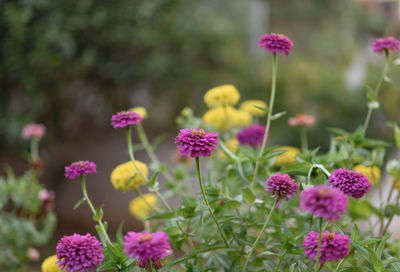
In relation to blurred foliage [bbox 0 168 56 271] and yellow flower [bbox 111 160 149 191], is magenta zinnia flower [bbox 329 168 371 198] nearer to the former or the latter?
yellow flower [bbox 111 160 149 191]

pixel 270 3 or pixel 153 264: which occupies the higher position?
pixel 270 3

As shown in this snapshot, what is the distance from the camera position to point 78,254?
0.41m

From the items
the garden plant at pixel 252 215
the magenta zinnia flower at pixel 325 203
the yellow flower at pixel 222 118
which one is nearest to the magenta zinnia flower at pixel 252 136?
the garden plant at pixel 252 215

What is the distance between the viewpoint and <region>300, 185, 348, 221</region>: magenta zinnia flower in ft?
1.11

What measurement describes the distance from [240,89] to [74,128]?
51.0 inches

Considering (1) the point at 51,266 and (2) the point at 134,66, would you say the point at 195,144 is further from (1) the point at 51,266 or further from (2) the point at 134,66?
(2) the point at 134,66

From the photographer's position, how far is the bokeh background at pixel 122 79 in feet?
6.98

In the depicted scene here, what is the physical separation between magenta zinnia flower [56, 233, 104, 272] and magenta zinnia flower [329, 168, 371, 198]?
29cm

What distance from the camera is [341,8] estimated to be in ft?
15.1

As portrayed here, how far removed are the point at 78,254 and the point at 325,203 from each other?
0.89 feet

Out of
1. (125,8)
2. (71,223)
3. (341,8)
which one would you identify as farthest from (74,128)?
(341,8)

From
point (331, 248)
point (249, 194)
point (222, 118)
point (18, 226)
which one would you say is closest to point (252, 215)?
point (249, 194)

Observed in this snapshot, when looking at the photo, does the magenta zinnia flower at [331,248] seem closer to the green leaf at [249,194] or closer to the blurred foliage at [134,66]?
the green leaf at [249,194]

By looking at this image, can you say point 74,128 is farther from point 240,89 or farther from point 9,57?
point 240,89
